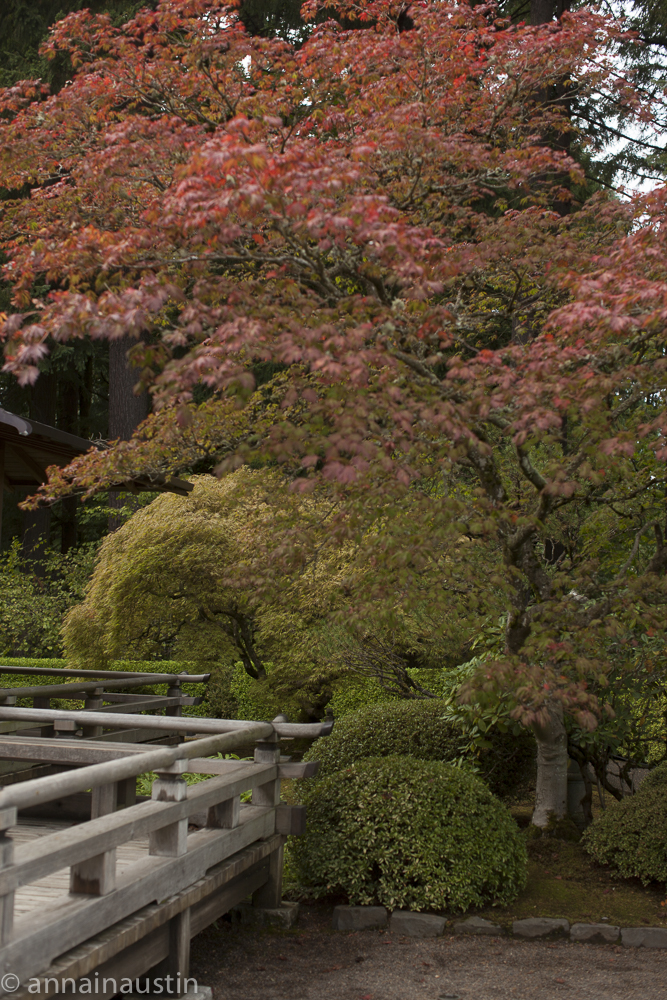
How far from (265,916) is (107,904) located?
2.55 meters

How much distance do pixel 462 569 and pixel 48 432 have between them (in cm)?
343

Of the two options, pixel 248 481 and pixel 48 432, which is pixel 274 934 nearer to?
pixel 248 481

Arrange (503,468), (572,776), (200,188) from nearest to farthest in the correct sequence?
(200,188) → (503,468) → (572,776)

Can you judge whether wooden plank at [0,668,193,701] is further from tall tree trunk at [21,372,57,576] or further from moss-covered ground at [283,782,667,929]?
tall tree trunk at [21,372,57,576]

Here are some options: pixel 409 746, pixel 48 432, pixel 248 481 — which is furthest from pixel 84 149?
pixel 409 746

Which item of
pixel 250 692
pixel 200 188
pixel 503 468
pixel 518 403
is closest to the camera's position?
pixel 200 188

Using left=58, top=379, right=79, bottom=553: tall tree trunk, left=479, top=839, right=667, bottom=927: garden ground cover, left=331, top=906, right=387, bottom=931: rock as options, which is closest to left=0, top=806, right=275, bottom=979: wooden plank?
left=331, top=906, right=387, bottom=931: rock

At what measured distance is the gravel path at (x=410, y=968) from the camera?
16.5 feet

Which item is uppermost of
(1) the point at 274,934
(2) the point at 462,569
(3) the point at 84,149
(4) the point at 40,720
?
(3) the point at 84,149

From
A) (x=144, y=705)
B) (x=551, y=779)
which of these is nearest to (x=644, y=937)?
(x=551, y=779)

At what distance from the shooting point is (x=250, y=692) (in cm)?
1280

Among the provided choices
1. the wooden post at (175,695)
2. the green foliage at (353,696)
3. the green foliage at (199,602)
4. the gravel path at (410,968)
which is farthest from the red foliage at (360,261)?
the green foliage at (353,696)

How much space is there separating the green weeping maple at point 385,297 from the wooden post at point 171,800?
1750 millimetres

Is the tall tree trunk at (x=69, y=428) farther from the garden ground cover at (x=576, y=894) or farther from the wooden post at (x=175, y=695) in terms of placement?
the garden ground cover at (x=576, y=894)
